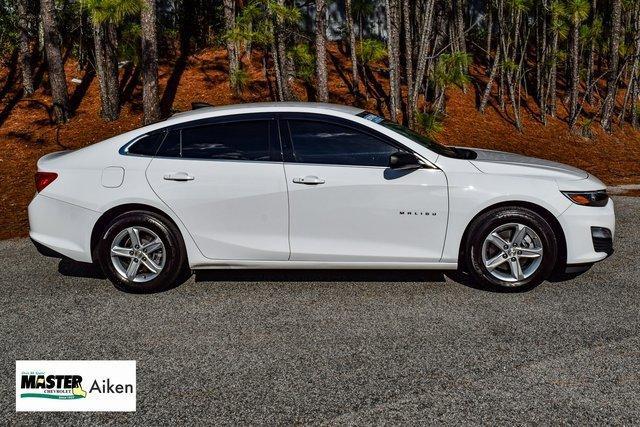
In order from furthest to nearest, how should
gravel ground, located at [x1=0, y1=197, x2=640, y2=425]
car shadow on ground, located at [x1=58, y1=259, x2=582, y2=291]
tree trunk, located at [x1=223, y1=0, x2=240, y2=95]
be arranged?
tree trunk, located at [x1=223, y1=0, x2=240, y2=95] → car shadow on ground, located at [x1=58, y1=259, x2=582, y2=291] → gravel ground, located at [x1=0, y1=197, x2=640, y2=425]

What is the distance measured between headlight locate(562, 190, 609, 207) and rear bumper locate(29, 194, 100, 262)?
4.03m

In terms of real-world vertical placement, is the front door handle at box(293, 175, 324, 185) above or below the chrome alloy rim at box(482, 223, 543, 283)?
above

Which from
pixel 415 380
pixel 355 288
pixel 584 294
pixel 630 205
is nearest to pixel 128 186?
pixel 355 288

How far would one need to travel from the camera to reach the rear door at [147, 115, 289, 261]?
471 centimetres

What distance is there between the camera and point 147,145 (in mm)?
4934

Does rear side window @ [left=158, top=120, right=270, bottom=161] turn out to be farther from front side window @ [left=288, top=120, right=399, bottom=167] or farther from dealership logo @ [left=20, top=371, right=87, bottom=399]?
dealership logo @ [left=20, top=371, right=87, bottom=399]

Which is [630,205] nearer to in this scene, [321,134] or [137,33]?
[321,134]

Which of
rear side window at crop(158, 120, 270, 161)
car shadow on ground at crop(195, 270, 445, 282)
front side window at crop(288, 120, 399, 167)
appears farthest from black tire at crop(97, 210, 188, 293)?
front side window at crop(288, 120, 399, 167)

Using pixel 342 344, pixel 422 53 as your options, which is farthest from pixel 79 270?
pixel 422 53

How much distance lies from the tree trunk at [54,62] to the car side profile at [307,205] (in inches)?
388

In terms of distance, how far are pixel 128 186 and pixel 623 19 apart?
23.1m

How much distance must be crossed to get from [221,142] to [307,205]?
0.95 metres

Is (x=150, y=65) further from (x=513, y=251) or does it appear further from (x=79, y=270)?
(x=513, y=251)

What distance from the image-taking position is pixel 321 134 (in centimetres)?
484
